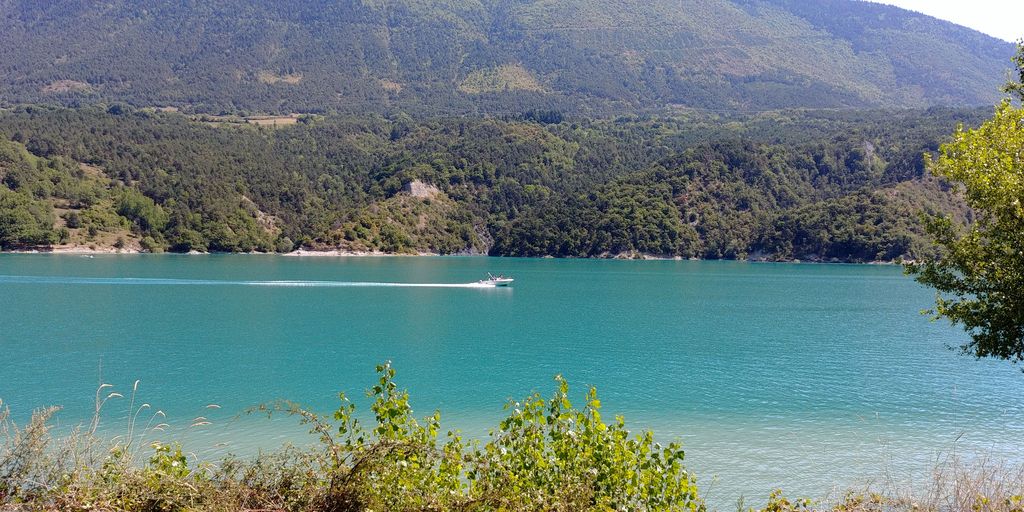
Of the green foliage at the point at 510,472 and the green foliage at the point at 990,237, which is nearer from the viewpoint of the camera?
the green foliage at the point at 510,472

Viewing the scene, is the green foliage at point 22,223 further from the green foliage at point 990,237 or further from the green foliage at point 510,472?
the green foliage at point 990,237

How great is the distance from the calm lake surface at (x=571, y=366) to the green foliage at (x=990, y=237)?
607 cm

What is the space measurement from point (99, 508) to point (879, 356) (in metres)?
46.9

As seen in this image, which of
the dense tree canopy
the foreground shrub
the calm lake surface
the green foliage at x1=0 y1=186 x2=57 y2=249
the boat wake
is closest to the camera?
the foreground shrub

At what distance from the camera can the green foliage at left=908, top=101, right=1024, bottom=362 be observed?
1398 cm

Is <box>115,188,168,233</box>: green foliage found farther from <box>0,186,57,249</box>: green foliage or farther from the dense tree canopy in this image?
the dense tree canopy

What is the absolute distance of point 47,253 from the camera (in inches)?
6304

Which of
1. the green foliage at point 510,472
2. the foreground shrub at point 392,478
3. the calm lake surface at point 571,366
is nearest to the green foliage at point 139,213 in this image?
the calm lake surface at point 571,366

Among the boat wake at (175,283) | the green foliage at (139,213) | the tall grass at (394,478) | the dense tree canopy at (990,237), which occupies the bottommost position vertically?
the boat wake at (175,283)

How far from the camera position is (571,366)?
4041 cm

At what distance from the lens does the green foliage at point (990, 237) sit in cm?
1398

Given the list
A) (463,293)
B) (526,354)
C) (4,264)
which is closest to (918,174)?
(463,293)

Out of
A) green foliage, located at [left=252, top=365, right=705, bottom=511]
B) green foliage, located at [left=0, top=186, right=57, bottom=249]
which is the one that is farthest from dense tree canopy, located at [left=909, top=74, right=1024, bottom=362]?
green foliage, located at [left=0, top=186, right=57, bottom=249]

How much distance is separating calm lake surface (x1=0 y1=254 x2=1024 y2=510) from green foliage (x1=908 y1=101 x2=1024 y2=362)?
19.9ft
